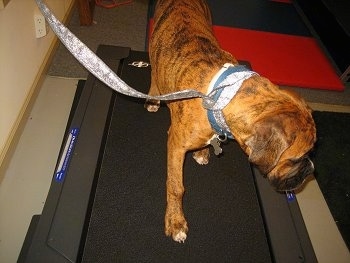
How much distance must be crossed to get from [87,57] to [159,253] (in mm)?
1100

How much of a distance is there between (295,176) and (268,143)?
12.5 inches

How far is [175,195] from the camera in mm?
1687

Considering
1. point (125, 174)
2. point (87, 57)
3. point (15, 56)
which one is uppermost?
point (87, 57)

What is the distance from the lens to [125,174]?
1.93 metres

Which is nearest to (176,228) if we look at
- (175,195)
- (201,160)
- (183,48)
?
(175,195)

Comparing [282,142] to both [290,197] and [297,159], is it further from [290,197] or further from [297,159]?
[290,197]

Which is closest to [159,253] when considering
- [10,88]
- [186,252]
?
[186,252]

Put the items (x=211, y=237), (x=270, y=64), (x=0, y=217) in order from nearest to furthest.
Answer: (x=211, y=237) → (x=0, y=217) → (x=270, y=64)

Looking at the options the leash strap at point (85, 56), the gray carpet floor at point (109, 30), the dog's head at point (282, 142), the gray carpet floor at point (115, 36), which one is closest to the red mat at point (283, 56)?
the gray carpet floor at point (115, 36)

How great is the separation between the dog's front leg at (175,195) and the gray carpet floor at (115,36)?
65.4 inches

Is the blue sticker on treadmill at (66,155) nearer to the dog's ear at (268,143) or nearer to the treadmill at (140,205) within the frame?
the treadmill at (140,205)

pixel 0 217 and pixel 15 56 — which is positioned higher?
pixel 15 56

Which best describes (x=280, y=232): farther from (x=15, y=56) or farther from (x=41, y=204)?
(x=15, y=56)

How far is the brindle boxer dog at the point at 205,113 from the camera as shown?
3.80ft
